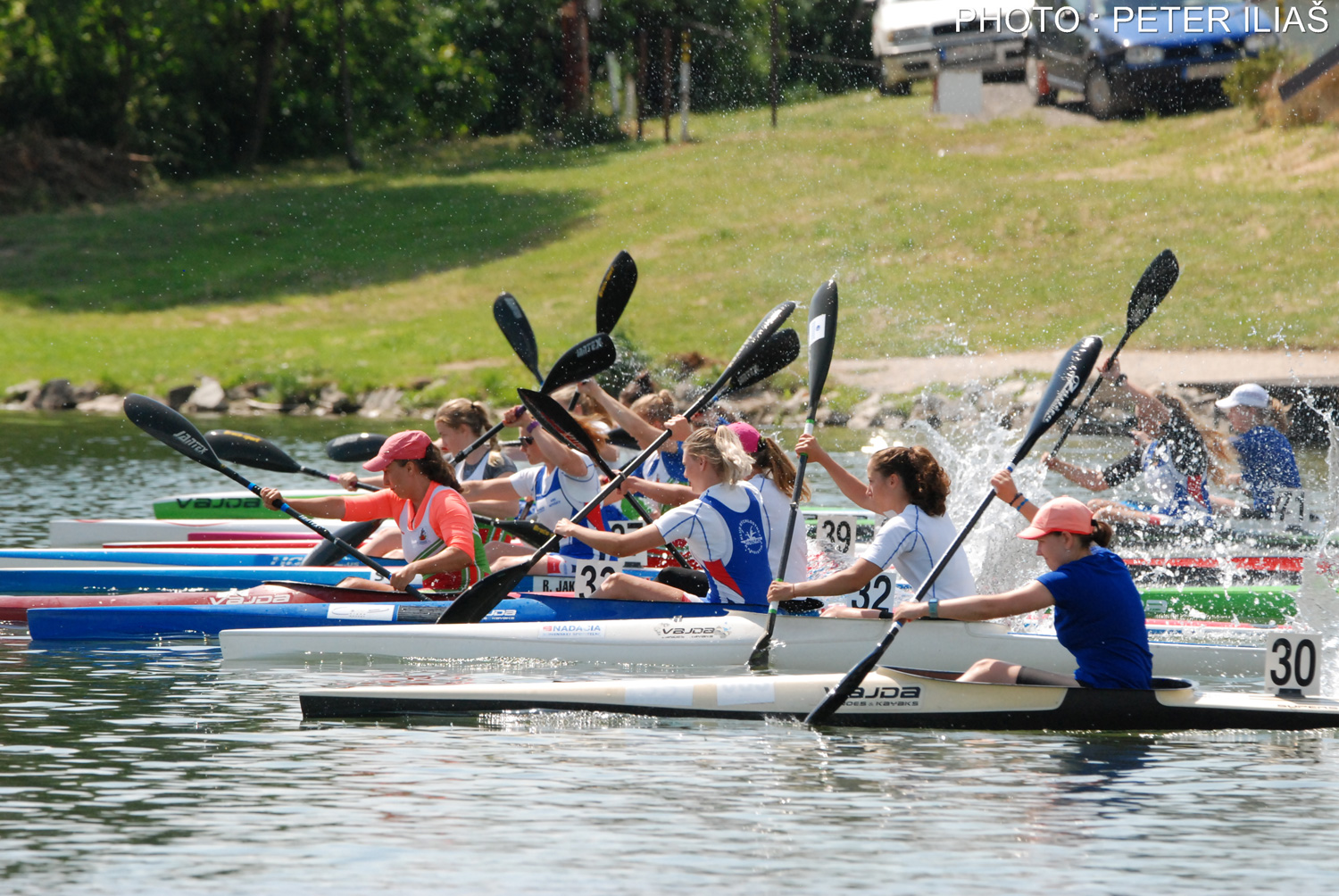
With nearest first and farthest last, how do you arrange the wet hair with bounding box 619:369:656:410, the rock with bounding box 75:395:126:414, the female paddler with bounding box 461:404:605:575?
the female paddler with bounding box 461:404:605:575 → the wet hair with bounding box 619:369:656:410 → the rock with bounding box 75:395:126:414

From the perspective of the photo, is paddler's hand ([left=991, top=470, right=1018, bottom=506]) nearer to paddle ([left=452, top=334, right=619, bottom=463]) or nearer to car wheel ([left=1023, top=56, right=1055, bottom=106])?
paddle ([left=452, top=334, right=619, bottom=463])

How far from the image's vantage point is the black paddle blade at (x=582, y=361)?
986 cm

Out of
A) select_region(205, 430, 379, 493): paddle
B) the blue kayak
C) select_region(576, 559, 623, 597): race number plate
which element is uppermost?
select_region(205, 430, 379, 493): paddle

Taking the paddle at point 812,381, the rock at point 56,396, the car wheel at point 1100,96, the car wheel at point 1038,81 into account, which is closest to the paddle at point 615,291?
the paddle at point 812,381

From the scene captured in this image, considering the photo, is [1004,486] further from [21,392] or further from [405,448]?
[21,392]

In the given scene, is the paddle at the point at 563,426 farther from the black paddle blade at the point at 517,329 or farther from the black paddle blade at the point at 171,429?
the black paddle blade at the point at 517,329

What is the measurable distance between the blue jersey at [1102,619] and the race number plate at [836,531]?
11.0 ft

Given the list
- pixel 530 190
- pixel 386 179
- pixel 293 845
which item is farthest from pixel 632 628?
pixel 386 179

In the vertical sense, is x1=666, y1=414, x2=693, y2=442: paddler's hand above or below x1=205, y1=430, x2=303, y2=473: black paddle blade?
above

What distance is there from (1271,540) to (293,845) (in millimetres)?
7531

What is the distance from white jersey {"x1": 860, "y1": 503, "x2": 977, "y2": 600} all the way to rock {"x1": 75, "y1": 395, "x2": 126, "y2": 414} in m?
19.7

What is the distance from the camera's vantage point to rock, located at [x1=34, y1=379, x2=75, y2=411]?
1017 inches

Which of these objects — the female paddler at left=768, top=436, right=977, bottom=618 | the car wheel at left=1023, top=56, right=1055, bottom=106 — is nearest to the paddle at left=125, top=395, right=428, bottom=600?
the female paddler at left=768, top=436, right=977, bottom=618

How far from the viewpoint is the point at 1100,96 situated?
3169 centimetres
